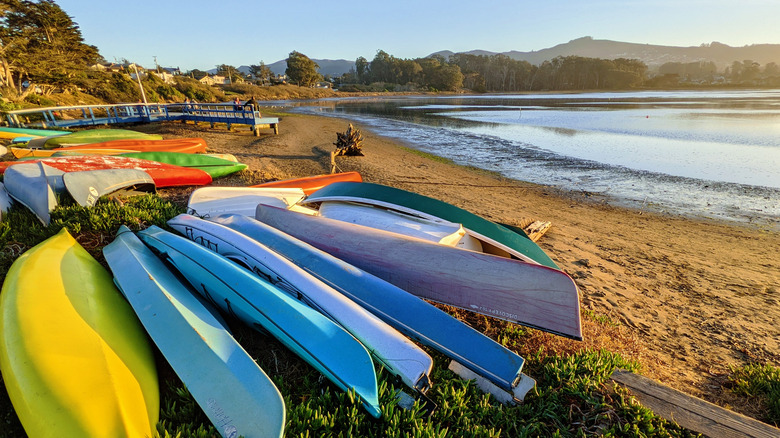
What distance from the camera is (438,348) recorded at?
2281 millimetres

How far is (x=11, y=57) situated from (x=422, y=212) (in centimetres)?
3048

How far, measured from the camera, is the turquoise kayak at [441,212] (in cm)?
361

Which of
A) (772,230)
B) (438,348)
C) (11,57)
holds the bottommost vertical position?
(772,230)

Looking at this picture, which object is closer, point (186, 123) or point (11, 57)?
point (186, 123)

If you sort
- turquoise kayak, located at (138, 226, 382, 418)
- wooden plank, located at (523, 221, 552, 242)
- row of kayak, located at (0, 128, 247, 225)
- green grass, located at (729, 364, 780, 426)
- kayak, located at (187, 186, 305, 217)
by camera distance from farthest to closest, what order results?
wooden plank, located at (523, 221, 552, 242) < kayak, located at (187, 186, 305, 217) < row of kayak, located at (0, 128, 247, 225) < green grass, located at (729, 364, 780, 426) < turquoise kayak, located at (138, 226, 382, 418)

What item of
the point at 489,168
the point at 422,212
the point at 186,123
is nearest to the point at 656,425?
the point at 422,212

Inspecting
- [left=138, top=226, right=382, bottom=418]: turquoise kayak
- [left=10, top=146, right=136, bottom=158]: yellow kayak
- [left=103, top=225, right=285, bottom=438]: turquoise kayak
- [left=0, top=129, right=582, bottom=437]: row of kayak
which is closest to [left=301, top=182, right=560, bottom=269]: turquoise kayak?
[left=0, top=129, right=582, bottom=437]: row of kayak

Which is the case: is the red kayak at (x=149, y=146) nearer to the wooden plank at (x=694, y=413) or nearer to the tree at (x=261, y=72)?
the wooden plank at (x=694, y=413)

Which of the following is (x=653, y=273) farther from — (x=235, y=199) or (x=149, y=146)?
(x=149, y=146)

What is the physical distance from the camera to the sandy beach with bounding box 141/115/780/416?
3129mm

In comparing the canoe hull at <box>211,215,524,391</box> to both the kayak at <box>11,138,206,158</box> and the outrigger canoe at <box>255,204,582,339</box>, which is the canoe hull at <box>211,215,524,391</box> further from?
the kayak at <box>11,138,206,158</box>

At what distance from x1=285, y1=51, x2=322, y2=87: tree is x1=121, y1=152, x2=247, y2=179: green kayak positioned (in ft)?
311

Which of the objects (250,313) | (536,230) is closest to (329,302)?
(250,313)

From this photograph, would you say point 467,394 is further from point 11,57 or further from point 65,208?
point 11,57
